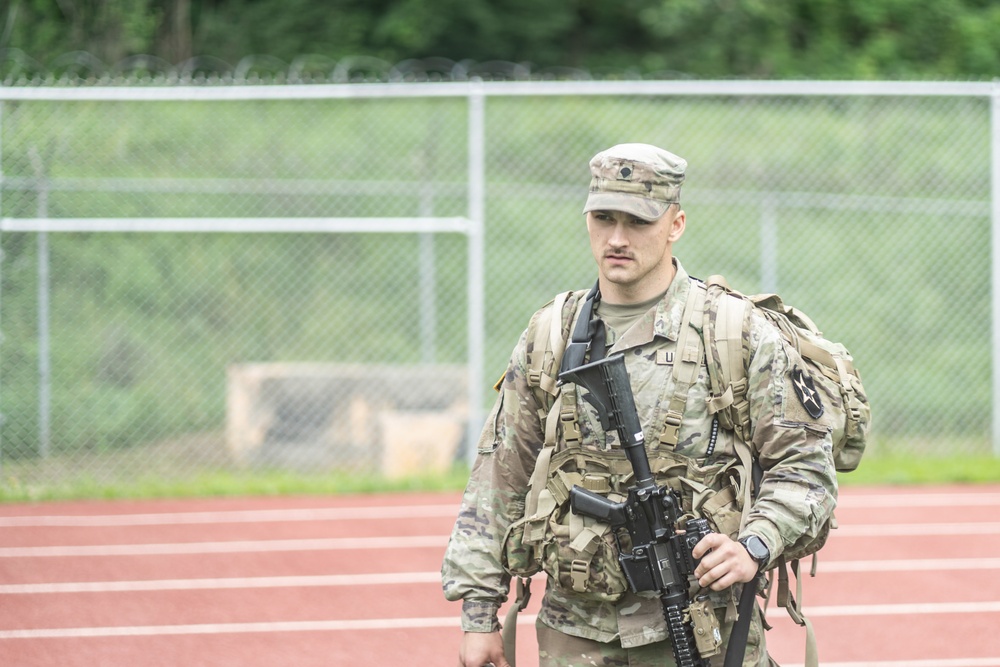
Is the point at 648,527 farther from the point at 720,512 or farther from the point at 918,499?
the point at 918,499

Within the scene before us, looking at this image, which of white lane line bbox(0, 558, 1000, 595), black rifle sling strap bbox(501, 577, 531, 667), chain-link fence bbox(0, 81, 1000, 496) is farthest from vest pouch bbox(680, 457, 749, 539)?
chain-link fence bbox(0, 81, 1000, 496)

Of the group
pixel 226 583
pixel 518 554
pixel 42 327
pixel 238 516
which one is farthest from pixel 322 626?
pixel 42 327

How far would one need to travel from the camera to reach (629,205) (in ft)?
Result: 9.27

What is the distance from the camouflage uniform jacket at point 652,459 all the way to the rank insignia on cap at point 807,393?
0.05 ft

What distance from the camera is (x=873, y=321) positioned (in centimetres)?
1179

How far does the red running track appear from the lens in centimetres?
566

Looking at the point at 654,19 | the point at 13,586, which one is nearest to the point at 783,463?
the point at 13,586

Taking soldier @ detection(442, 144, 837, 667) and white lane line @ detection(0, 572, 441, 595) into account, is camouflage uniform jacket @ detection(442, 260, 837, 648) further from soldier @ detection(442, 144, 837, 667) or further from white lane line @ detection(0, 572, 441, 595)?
white lane line @ detection(0, 572, 441, 595)

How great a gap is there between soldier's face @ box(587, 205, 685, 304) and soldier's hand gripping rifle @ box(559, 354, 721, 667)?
0.71 ft

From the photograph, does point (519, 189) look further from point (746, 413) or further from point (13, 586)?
point (746, 413)

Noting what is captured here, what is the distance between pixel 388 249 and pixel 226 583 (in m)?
6.20

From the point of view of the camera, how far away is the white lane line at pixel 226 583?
6801 millimetres

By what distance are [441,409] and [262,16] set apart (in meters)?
9.50

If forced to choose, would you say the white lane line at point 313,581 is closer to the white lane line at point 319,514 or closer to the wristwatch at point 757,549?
the white lane line at point 319,514
